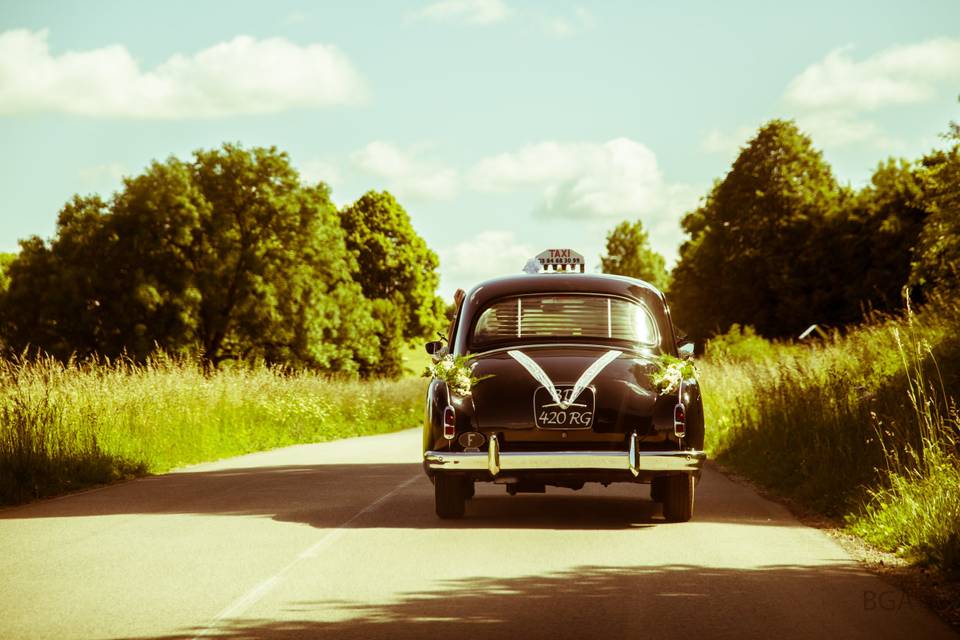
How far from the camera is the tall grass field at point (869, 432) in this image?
384 inches

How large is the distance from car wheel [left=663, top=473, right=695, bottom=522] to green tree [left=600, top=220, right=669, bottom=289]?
11232 cm

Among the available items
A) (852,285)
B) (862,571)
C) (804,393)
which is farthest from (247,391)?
(852,285)

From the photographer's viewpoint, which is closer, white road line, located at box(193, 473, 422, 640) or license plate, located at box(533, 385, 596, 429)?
white road line, located at box(193, 473, 422, 640)

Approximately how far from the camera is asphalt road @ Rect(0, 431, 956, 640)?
6793 millimetres

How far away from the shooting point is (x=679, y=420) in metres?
→ 10.8

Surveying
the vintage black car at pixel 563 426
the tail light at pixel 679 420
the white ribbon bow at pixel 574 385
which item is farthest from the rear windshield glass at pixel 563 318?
the tail light at pixel 679 420

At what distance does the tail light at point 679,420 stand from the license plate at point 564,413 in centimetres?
73

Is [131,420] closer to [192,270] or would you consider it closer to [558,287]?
[558,287]

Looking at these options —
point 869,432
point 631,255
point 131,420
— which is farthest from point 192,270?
point 631,255

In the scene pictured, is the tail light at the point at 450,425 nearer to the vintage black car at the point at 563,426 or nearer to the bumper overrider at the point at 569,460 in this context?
the vintage black car at the point at 563,426

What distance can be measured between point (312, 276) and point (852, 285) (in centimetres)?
2537

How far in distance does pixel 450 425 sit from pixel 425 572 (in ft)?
7.81

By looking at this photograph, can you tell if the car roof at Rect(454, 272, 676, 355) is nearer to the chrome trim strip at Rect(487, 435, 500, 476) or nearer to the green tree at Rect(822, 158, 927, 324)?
the chrome trim strip at Rect(487, 435, 500, 476)

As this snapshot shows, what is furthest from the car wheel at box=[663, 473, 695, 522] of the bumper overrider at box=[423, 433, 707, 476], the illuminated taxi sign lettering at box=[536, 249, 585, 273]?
the illuminated taxi sign lettering at box=[536, 249, 585, 273]
